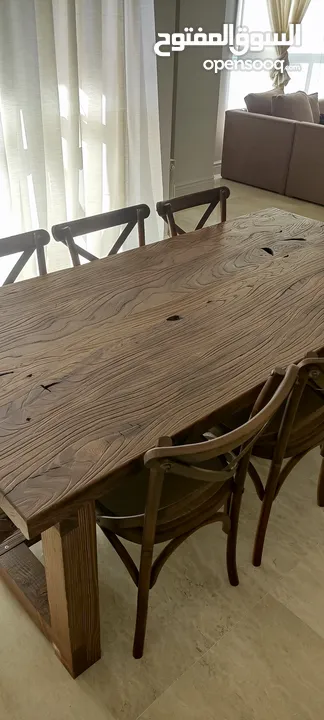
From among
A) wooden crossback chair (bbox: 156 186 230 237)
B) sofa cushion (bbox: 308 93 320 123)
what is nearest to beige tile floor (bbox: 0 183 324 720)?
wooden crossback chair (bbox: 156 186 230 237)

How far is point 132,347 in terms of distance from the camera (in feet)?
4.46

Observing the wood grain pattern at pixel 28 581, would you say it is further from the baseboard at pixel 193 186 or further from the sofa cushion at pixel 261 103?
the sofa cushion at pixel 261 103

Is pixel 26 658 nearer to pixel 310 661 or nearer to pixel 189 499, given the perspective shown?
pixel 189 499

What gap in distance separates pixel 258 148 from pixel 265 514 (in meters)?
4.04

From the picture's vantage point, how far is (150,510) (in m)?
1.09

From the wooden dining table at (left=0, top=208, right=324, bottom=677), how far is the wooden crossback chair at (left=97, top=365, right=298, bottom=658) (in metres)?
0.09

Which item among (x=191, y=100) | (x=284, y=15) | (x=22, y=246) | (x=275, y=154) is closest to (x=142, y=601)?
(x=22, y=246)

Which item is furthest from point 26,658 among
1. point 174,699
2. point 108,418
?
point 108,418

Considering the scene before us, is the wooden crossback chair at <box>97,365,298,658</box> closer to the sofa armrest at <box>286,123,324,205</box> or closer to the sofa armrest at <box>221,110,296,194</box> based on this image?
the sofa armrest at <box>286,123,324,205</box>

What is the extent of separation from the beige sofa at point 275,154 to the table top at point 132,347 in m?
2.73

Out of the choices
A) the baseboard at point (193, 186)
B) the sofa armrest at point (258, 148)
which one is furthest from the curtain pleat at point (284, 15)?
the baseboard at point (193, 186)

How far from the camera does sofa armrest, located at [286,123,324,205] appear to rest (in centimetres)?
434

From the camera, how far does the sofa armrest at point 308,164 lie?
4.34 meters

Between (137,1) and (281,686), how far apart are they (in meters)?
3.08
